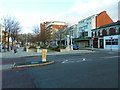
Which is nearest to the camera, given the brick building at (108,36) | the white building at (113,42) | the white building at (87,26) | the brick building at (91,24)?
the white building at (113,42)

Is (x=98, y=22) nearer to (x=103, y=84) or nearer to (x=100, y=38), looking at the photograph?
(x=100, y=38)

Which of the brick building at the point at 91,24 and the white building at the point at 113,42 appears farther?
the brick building at the point at 91,24

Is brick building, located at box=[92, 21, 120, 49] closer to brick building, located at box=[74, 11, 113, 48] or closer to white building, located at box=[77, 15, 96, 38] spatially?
white building, located at box=[77, 15, 96, 38]

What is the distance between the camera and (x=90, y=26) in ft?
135

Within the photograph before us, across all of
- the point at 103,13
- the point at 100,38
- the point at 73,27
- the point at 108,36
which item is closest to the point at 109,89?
Result: the point at 108,36

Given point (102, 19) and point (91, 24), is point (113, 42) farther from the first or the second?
point (102, 19)

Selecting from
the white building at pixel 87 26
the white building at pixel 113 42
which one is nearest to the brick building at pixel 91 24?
the white building at pixel 87 26

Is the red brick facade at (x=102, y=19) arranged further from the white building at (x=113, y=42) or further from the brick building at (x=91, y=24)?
the white building at (x=113, y=42)

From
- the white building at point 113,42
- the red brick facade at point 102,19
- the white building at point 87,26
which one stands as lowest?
the white building at point 113,42

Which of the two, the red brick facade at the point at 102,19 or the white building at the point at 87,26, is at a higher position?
the red brick facade at the point at 102,19

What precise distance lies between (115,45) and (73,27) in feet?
93.6

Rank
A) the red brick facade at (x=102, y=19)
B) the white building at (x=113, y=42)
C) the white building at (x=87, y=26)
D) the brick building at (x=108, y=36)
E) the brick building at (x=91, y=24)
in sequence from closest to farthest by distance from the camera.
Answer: the white building at (x=113, y=42) < the brick building at (x=108, y=36) < the white building at (x=87, y=26) < the brick building at (x=91, y=24) < the red brick facade at (x=102, y=19)

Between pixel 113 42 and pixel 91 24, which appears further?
pixel 91 24

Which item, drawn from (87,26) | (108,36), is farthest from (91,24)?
(108,36)
